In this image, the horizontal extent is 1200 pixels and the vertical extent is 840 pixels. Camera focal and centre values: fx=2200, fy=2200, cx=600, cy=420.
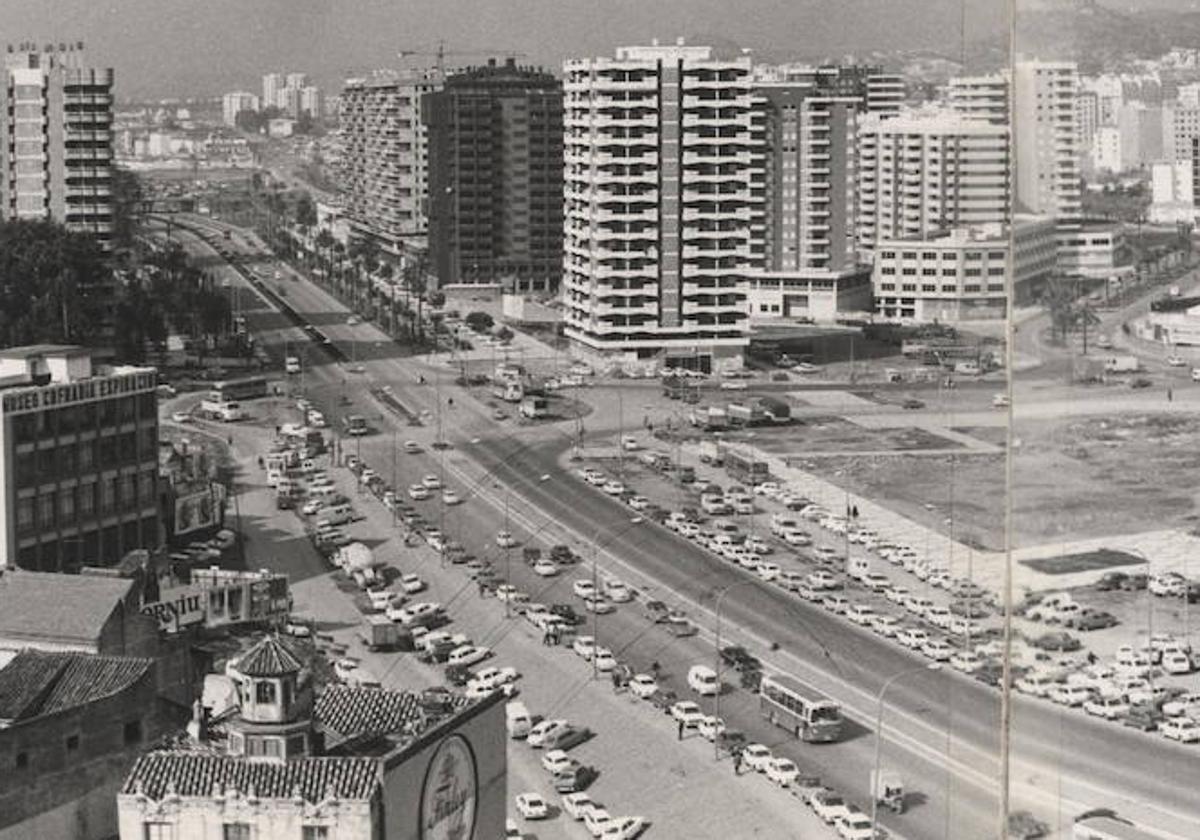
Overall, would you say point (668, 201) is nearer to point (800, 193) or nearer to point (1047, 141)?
point (800, 193)

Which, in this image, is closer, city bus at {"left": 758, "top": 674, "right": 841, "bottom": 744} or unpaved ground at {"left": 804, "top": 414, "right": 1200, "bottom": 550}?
unpaved ground at {"left": 804, "top": 414, "right": 1200, "bottom": 550}

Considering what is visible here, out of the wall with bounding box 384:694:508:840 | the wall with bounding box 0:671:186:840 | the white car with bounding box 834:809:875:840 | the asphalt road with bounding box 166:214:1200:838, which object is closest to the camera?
the asphalt road with bounding box 166:214:1200:838

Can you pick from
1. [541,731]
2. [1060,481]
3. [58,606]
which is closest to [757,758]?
[541,731]

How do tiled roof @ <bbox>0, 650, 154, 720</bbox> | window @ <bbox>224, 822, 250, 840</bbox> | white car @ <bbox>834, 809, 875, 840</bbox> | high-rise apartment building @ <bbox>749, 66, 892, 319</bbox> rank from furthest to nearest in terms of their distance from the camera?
high-rise apartment building @ <bbox>749, 66, 892, 319</bbox>, white car @ <bbox>834, 809, 875, 840</bbox>, tiled roof @ <bbox>0, 650, 154, 720</bbox>, window @ <bbox>224, 822, 250, 840</bbox>

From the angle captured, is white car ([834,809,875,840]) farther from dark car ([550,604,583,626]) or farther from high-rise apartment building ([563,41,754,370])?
high-rise apartment building ([563,41,754,370])

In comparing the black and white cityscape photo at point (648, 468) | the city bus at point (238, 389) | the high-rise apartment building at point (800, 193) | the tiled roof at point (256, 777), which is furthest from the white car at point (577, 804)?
the high-rise apartment building at point (800, 193)

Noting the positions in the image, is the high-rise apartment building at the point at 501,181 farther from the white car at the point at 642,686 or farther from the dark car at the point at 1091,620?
the dark car at the point at 1091,620

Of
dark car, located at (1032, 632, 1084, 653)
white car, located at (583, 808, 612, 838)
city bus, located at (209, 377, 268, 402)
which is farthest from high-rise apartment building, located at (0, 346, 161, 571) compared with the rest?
city bus, located at (209, 377, 268, 402)
